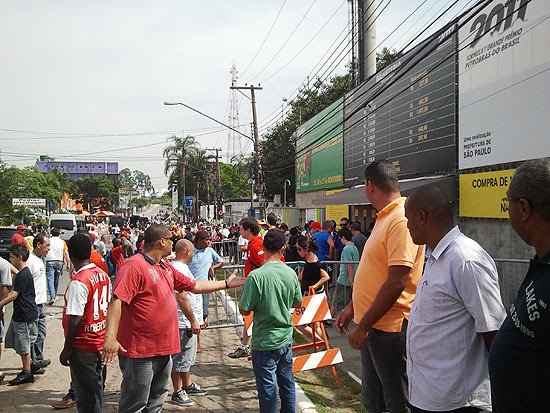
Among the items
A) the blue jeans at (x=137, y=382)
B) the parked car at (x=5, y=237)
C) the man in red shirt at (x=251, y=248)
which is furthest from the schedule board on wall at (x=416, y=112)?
the parked car at (x=5, y=237)

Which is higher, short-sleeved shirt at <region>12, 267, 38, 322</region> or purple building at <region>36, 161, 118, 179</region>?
purple building at <region>36, 161, 118, 179</region>

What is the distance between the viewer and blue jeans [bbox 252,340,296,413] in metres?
4.36

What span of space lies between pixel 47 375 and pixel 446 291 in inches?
236

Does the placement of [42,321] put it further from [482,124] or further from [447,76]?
[447,76]

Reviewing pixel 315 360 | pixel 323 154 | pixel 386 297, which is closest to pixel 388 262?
pixel 386 297

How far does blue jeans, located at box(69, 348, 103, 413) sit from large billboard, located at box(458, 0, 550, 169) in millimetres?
7645

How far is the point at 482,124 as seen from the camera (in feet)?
34.9

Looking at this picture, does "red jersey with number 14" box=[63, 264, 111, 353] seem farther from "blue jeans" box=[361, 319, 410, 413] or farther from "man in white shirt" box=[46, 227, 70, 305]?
"man in white shirt" box=[46, 227, 70, 305]

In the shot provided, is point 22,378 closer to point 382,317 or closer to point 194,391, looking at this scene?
point 194,391

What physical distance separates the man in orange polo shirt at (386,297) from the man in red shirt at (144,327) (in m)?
1.49

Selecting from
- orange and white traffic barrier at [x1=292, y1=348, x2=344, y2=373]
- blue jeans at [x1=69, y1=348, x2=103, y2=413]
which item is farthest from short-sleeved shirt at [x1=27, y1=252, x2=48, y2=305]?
orange and white traffic barrier at [x1=292, y1=348, x2=344, y2=373]

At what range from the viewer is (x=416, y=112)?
13906mm

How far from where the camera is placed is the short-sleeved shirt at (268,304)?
436cm

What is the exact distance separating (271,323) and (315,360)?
6.64 feet
